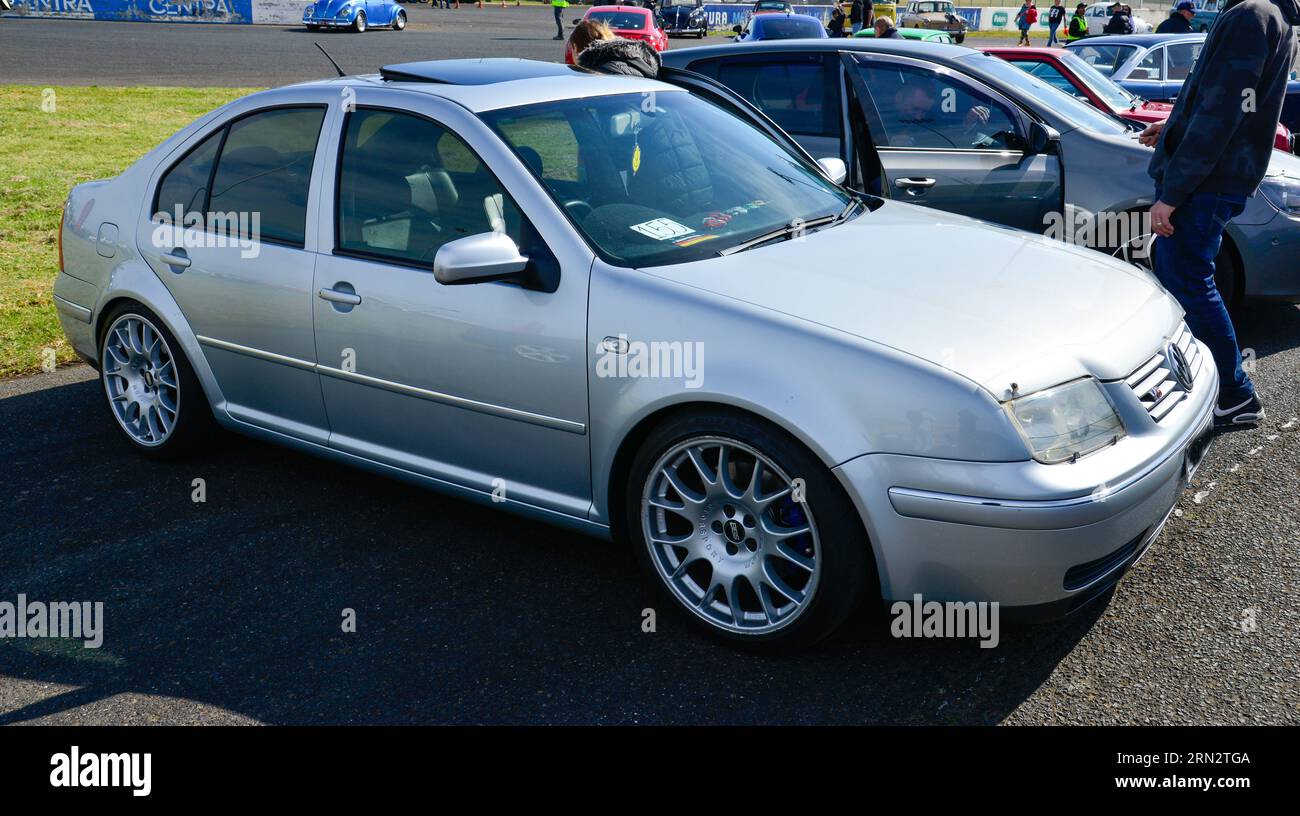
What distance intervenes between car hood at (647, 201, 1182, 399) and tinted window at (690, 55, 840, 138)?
9.20 feet

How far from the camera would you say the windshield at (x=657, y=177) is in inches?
143

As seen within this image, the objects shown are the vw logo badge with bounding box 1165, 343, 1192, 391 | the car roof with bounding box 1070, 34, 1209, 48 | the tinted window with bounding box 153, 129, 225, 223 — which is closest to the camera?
the vw logo badge with bounding box 1165, 343, 1192, 391

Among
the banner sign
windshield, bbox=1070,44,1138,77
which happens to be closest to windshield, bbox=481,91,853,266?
windshield, bbox=1070,44,1138,77

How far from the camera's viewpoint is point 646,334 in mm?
3297

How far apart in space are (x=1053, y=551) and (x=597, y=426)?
4.38 feet

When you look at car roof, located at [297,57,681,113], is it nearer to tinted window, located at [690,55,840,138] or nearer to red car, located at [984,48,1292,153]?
tinted window, located at [690,55,840,138]

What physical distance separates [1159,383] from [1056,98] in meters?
4.04

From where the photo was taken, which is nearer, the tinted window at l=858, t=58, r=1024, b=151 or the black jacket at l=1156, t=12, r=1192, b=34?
the tinted window at l=858, t=58, r=1024, b=151

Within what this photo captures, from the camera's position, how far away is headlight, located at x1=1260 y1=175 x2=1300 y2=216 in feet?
20.1

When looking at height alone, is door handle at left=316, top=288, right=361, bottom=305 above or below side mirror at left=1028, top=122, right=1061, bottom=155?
below

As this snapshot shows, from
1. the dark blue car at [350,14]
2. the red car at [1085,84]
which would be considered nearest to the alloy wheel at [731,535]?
the red car at [1085,84]
